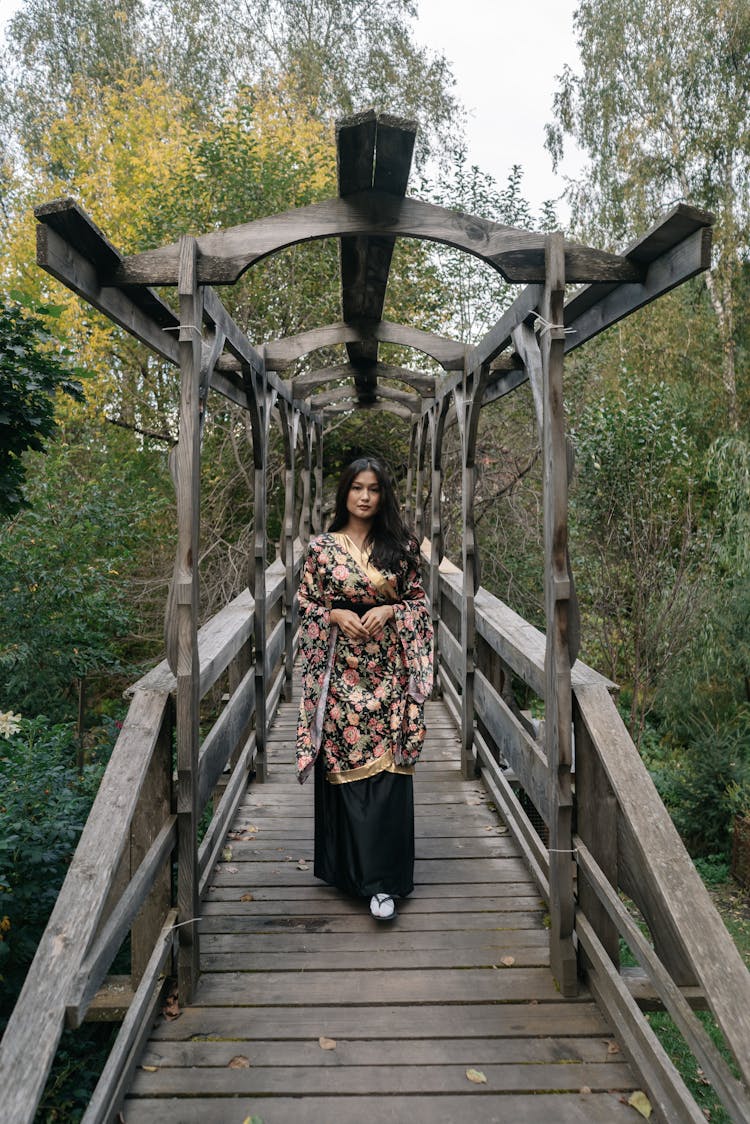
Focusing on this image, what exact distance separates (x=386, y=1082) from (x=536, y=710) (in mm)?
10299

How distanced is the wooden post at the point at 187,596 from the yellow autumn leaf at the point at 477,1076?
90 centimetres

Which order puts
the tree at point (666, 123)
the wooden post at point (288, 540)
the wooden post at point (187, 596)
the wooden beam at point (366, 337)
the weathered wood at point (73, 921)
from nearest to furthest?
the weathered wood at point (73, 921)
the wooden post at point (187, 596)
the wooden beam at point (366, 337)
the wooden post at point (288, 540)
the tree at point (666, 123)

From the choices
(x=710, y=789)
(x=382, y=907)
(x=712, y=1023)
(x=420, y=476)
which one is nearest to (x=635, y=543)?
(x=420, y=476)

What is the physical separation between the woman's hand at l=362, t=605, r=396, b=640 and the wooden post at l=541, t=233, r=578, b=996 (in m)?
0.78

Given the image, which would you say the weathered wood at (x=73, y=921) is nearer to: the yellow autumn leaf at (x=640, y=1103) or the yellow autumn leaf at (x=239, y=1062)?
the yellow autumn leaf at (x=239, y=1062)

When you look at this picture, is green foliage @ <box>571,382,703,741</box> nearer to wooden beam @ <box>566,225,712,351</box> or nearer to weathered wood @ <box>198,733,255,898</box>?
weathered wood @ <box>198,733,255,898</box>

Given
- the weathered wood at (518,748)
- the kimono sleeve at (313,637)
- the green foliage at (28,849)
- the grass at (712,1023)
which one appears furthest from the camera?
the grass at (712,1023)

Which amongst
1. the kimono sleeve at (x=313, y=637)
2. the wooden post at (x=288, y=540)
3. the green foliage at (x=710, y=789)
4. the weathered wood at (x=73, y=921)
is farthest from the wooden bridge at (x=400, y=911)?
the green foliage at (x=710, y=789)

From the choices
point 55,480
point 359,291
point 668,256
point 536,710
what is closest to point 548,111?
point 536,710

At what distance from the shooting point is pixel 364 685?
3.34 m

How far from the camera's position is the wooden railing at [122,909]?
171 cm

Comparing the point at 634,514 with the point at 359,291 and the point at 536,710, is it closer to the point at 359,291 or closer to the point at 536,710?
the point at 536,710

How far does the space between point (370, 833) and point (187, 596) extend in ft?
4.03

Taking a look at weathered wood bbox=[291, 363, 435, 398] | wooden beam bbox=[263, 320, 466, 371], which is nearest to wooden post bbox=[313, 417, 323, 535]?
weathered wood bbox=[291, 363, 435, 398]
